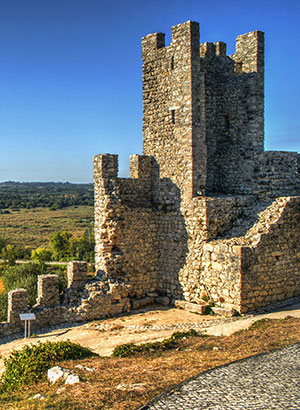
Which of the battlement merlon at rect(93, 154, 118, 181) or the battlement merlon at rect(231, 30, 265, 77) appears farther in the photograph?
the battlement merlon at rect(231, 30, 265, 77)

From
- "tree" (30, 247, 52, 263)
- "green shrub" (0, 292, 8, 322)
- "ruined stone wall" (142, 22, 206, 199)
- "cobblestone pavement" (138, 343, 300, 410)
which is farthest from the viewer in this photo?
"tree" (30, 247, 52, 263)

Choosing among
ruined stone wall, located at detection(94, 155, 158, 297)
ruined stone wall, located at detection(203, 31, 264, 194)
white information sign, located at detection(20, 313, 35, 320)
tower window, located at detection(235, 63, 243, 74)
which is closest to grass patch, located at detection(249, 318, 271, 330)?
ruined stone wall, located at detection(94, 155, 158, 297)

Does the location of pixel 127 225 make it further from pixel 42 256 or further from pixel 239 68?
pixel 42 256

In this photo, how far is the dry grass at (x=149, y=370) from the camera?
709 cm

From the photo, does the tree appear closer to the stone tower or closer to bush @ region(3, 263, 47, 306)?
bush @ region(3, 263, 47, 306)

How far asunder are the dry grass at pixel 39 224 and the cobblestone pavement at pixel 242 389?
1850 inches

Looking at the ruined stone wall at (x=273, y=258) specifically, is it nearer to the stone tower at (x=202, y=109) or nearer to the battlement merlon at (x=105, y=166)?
the stone tower at (x=202, y=109)

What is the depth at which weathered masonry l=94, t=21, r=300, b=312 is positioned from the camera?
14062 millimetres

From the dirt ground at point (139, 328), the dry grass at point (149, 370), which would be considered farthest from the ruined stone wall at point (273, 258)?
the dry grass at point (149, 370)

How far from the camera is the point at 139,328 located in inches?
520

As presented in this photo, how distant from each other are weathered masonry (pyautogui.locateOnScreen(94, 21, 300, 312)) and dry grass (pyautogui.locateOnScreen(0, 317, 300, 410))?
8.40ft

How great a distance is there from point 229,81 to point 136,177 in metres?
5.15

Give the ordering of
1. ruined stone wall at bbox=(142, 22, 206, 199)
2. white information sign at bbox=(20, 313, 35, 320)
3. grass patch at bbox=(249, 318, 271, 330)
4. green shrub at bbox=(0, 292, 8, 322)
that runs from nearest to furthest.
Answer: grass patch at bbox=(249, 318, 271, 330) → white information sign at bbox=(20, 313, 35, 320) → ruined stone wall at bbox=(142, 22, 206, 199) → green shrub at bbox=(0, 292, 8, 322)

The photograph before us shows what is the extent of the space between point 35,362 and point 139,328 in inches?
174
